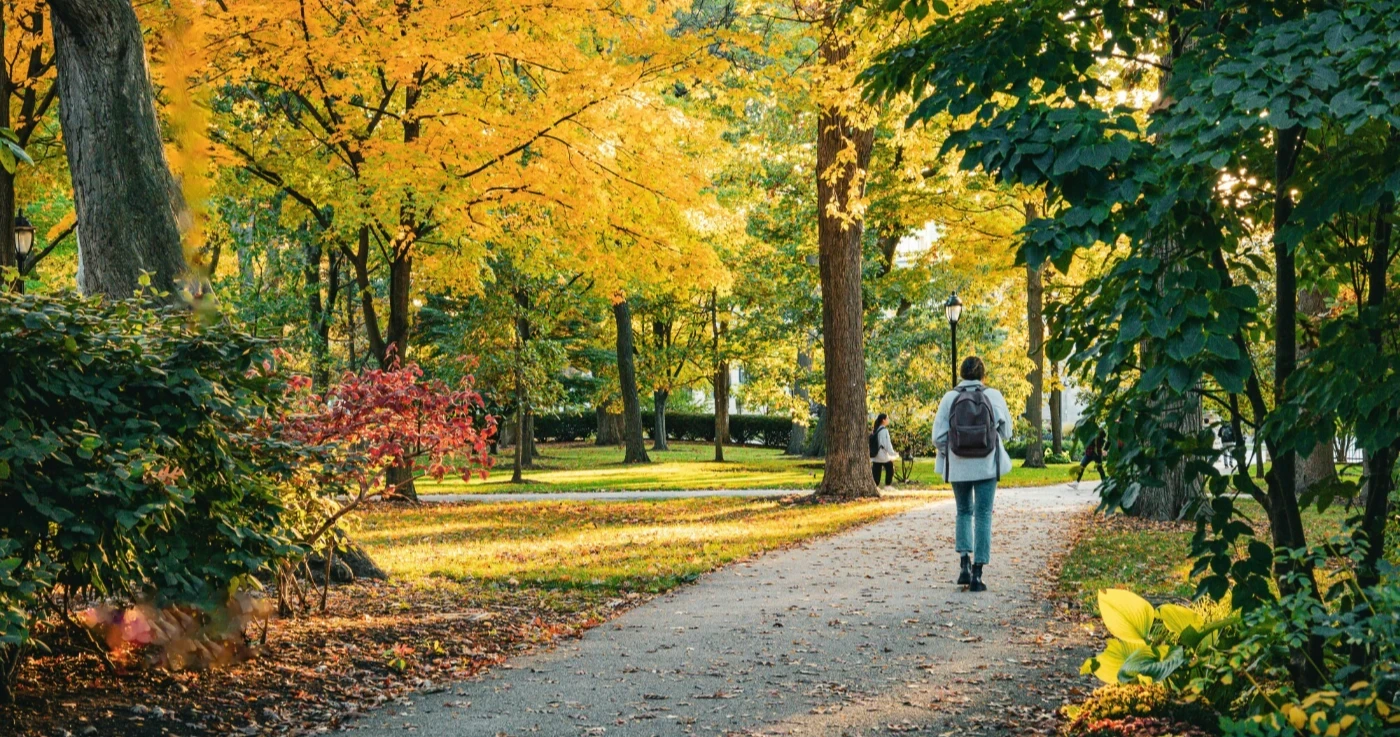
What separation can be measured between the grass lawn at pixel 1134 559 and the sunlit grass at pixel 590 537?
3084 millimetres

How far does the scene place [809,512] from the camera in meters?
16.3

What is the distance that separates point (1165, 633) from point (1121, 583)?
415 cm

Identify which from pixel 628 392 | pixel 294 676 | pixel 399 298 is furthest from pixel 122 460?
pixel 628 392

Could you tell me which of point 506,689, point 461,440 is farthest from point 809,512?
point 506,689

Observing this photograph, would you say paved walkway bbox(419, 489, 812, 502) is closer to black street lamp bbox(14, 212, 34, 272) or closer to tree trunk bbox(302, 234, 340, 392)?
tree trunk bbox(302, 234, 340, 392)

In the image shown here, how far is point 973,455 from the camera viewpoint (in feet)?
30.4

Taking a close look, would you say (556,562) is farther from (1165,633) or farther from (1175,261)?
(1175,261)

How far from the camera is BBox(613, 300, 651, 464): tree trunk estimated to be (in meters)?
33.4

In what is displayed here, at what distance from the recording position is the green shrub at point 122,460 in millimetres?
4520

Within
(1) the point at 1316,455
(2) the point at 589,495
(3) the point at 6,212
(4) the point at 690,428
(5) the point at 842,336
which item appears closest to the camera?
(3) the point at 6,212

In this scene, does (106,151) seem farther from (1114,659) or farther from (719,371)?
(719,371)

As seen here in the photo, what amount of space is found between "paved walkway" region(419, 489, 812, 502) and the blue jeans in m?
10.6

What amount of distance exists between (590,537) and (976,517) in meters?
5.60

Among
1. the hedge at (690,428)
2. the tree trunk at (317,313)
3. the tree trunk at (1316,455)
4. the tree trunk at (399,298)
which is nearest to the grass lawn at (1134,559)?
the tree trunk at (1316,455)
